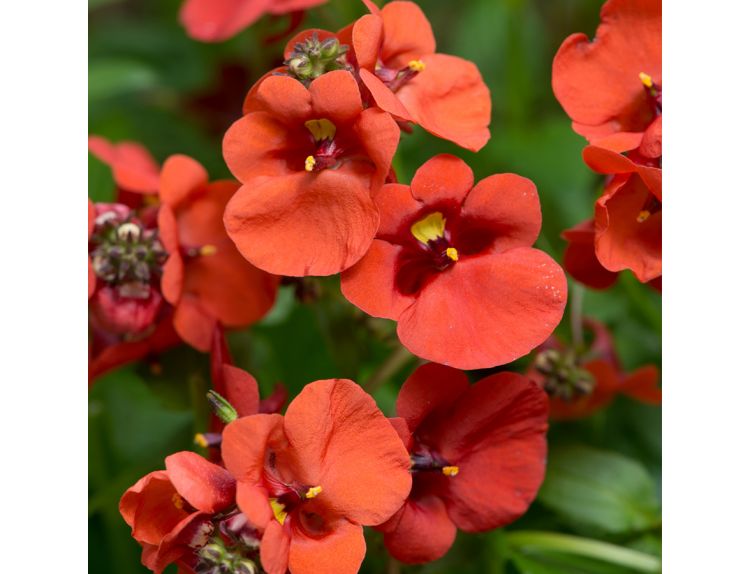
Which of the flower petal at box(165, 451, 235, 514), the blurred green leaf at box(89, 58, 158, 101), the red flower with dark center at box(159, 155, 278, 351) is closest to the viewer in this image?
the flower petal at box(165, 451, 235, 514)

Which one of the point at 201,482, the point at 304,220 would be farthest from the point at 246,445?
the point at 304,220

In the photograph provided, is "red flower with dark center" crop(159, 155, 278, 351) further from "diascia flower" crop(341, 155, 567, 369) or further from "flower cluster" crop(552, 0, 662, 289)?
"flower cluster" crop(552, 0, 662, 289)

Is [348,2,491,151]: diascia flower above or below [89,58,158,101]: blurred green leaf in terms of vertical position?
above

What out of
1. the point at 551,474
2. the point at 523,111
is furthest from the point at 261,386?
the point at 523,111

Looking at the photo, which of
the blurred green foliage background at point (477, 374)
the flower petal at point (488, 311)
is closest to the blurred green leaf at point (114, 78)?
the blurred green foliage background at point (477, 374)

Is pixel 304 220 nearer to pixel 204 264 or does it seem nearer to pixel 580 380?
pixel 204 264

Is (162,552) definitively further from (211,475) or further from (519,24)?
(519,24)

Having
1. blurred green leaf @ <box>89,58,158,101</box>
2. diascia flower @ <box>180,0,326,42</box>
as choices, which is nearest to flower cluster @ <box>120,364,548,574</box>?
diascia flower @ <box>180,0,326,42</box>

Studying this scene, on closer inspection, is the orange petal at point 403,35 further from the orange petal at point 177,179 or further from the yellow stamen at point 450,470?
the yellow stamen at point 450,470
